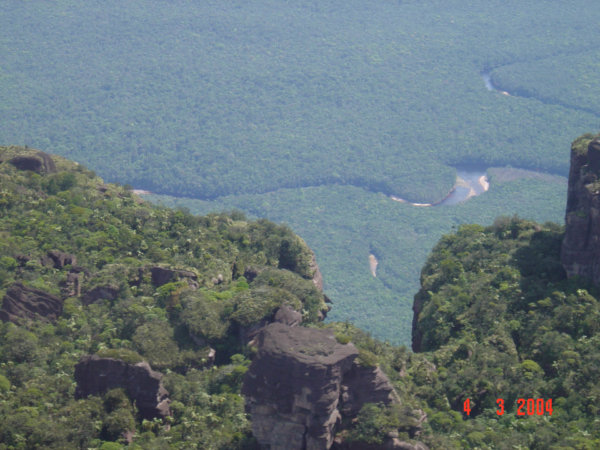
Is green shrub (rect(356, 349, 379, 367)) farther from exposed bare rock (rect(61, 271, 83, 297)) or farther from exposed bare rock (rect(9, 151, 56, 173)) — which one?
exposed bare rock (rect(9, 151, 56, 173))

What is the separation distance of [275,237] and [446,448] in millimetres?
32277

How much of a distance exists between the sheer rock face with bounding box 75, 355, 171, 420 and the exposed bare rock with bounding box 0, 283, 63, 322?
37.4ft

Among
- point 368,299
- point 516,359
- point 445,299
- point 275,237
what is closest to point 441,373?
point 516,359

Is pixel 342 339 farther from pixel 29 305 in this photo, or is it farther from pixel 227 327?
pixel 29 305

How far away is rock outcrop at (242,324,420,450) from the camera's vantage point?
172 ft

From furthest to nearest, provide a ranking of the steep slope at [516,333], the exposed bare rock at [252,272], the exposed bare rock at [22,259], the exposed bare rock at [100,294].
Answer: the exposed bare rock at [252,272] < the exposed bare rock at [22,259] < the exposed bare rock at [100,294] < the steep slope at [516,333]

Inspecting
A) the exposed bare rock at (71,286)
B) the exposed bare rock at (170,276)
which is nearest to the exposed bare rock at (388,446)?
the exposed bare rock at (170,276)

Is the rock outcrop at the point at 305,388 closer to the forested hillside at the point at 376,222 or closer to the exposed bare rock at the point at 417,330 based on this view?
the exposed bare rock at the point at 417,330

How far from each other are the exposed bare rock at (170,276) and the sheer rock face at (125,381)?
14.7 meters

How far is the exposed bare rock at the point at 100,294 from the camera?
71500 mm

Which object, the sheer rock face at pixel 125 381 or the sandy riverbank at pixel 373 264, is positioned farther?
the sandy riverbank at pixel 373 264

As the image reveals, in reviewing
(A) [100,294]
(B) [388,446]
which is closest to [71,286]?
(A) [100,294]

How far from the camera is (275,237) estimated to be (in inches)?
3258

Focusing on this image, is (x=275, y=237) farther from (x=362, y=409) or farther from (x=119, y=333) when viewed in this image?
(x=362, y=409)
